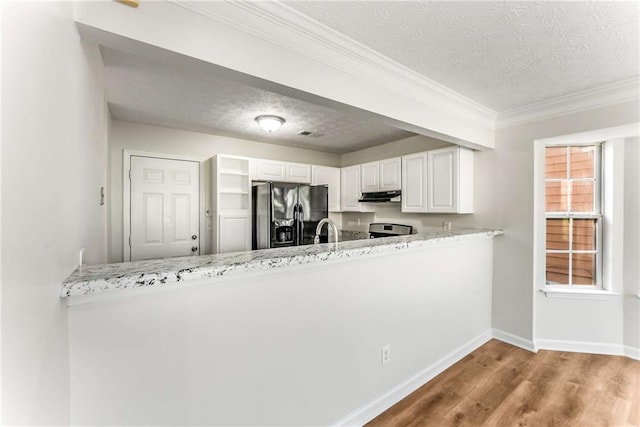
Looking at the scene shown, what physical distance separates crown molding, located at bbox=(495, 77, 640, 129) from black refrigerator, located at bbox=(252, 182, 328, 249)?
2516 mm

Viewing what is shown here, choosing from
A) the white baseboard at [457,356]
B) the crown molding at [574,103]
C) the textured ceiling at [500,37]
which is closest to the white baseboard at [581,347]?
the white baseboard at [457,356]

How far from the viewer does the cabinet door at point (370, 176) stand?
4.15 meters

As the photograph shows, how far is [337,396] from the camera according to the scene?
175 cm

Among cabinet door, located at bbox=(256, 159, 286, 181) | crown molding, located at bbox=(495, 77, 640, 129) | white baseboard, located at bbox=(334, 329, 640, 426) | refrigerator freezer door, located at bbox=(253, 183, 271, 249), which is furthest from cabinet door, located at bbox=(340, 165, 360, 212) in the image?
white baseboard, located at bbox=(334, 329, 640, 426)

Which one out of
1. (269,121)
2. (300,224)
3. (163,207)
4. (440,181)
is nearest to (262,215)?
(300,224)

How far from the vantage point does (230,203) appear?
3869mm

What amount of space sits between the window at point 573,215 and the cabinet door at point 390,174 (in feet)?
5.16

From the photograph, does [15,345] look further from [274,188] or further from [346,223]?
[346,223]

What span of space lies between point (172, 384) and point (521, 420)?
2.22 metres

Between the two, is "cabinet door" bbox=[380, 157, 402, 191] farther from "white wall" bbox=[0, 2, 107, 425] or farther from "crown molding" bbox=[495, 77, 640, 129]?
"white wall" bbox=[0, 2, 107, 425]

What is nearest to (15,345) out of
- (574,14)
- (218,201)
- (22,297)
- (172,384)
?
(22,297)

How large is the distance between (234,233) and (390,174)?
228 cm

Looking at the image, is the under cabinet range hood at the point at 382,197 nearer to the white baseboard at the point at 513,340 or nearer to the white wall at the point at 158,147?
the white wall at the point at 158,147

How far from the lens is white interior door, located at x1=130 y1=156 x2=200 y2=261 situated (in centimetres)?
338
